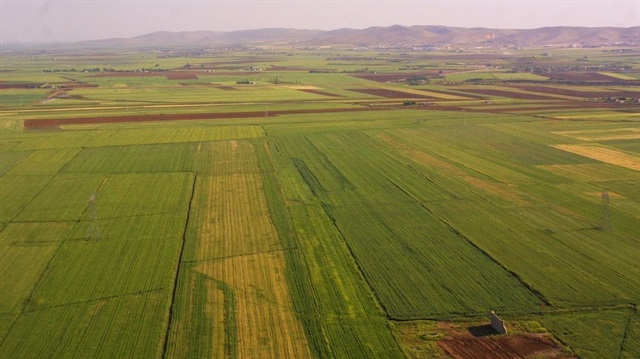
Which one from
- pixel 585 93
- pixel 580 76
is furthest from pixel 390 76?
pixel 585 93

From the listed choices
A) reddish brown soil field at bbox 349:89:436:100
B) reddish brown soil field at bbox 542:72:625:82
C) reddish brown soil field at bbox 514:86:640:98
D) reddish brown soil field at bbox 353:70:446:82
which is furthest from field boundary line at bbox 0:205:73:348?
reddish brown soil field at bbox 542:72:625:82

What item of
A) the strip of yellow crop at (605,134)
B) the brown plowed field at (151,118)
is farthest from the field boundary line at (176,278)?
the strip of yellow crop at (605,134)

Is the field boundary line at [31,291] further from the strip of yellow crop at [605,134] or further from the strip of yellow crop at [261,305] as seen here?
the strip of yellow crop at [605,134]

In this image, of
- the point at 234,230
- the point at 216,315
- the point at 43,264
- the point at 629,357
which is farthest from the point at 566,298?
the point at 43,264

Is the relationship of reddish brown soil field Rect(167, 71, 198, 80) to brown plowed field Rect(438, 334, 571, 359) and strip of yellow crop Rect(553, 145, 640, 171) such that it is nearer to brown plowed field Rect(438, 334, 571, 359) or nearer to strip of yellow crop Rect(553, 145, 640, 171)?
strip of yellow crop Rect(553, 145, 640, 171)

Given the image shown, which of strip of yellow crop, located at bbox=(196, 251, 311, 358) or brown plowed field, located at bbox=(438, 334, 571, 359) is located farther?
strip of yellow crop, located at bbox=(196, 251, 311, 358)

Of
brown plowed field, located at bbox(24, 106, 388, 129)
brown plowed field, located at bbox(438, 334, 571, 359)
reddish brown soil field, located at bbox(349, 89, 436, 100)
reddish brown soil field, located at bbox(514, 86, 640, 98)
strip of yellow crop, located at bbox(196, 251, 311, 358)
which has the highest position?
reddish brown soil field, located at bbox(514, 86, 640, 98)

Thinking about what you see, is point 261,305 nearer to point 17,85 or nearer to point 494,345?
point 494,345

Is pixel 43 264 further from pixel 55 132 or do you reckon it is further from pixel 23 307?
pixel 55 132
